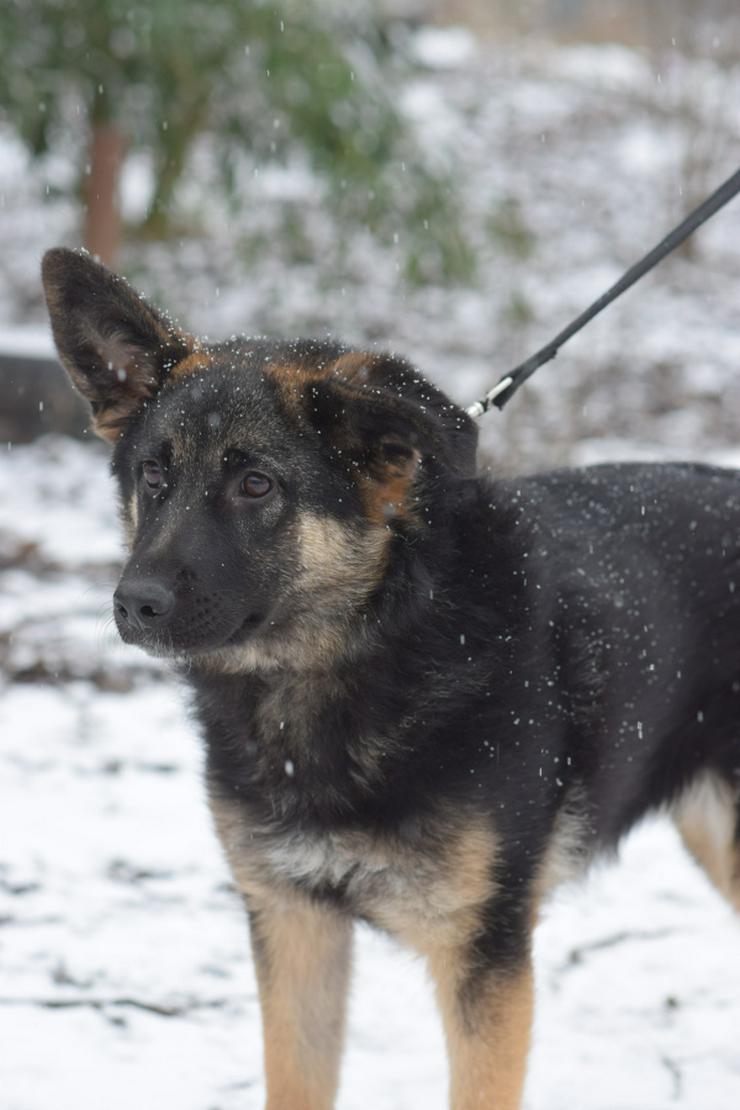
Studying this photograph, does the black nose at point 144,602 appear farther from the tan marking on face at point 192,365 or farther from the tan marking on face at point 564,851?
the tan marking on face at point 564,851

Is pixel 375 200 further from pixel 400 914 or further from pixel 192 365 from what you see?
pixel 400 914

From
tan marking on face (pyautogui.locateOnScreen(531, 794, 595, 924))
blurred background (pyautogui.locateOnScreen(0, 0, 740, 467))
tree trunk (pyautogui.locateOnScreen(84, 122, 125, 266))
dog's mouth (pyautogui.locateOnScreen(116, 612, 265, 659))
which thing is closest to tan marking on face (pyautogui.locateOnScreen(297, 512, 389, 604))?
dog's mouth (pyautogui.locateOnScreen(116, 612, 265, 659))

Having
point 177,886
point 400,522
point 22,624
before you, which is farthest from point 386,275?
point 400,522

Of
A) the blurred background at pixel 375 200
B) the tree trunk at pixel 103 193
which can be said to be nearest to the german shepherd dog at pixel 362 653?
the blurred background at pixel 375 200

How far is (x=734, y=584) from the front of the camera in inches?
140

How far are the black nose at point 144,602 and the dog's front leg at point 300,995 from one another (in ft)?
2.69

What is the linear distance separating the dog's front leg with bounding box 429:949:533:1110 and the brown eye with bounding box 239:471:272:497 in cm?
109

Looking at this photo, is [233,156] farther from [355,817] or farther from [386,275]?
[355,817]

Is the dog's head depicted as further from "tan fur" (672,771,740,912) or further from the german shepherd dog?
"tan fur" (672,771,740,912)

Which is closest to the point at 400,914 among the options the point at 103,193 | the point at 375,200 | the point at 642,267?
the point at 642,267

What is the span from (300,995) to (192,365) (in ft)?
5.11

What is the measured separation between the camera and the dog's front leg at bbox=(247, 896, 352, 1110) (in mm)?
3213

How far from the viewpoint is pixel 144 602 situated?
2.73m

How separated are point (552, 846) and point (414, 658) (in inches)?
22.7
